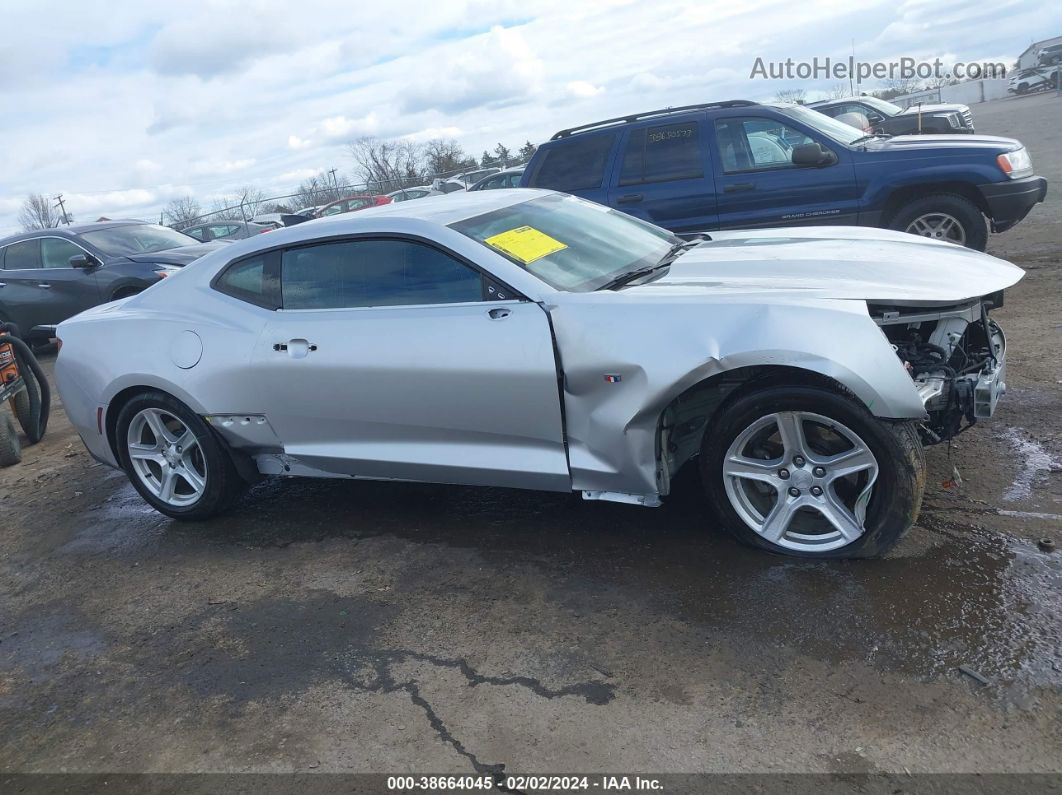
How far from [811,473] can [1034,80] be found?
183 feet

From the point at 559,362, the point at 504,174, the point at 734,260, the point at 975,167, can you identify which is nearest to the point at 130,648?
the point at 559,362

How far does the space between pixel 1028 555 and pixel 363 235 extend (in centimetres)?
325

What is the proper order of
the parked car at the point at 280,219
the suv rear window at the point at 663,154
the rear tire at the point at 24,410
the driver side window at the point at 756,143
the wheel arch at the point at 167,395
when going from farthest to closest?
the parked car at the point at 280,219 < the suv rear window at the point at 663,154 < the driver side window at the point at 756,143 < the rear tire at the point at 24,410 < the wheel arch at the point at 167,395

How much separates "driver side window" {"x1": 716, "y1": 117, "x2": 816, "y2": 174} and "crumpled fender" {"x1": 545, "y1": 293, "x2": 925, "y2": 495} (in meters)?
4.96

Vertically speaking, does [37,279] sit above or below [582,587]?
above

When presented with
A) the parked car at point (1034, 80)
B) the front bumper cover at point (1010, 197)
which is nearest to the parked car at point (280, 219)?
the front bumper cover at point (1010, 197)

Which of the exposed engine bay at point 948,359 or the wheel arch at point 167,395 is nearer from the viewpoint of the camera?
the exposed engine bay at point 948,359

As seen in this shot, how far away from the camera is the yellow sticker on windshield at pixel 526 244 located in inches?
159

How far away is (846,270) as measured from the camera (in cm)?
378

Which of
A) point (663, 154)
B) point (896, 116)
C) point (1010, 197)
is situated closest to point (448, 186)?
→ point (896, 116)

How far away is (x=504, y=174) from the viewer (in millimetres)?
18344

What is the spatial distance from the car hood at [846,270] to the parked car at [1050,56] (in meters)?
55.3

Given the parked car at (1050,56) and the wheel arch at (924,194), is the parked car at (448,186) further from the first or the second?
the parked car at (1050,56)

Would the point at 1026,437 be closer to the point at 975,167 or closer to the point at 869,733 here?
the point at 869,733
